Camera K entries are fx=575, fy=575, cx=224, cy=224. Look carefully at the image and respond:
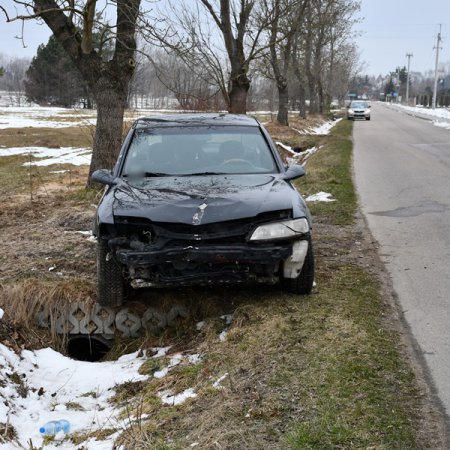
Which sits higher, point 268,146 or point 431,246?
point 268,146

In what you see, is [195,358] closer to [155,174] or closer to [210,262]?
[210,262]

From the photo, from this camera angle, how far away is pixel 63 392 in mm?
4312

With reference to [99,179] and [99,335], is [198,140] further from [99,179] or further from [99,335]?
[99,335]

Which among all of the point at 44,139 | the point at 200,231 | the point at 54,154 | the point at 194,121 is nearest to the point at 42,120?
the point at 44,139

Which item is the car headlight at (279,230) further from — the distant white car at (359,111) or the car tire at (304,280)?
the distant white car at (359,111)

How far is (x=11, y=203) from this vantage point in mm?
10680

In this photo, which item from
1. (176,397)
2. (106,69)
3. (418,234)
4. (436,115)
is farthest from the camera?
(436,115)

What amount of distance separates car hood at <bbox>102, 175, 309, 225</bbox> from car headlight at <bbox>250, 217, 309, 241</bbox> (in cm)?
10

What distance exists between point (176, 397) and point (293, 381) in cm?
77

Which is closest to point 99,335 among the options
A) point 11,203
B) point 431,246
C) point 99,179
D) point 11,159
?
point 99,179

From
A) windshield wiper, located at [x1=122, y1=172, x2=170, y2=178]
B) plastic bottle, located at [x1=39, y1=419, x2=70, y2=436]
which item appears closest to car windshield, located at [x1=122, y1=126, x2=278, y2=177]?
windshield wiper, located at [x1=122, y1=172, x2=170, y2=178]

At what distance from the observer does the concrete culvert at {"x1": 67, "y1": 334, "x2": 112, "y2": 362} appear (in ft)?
17.7

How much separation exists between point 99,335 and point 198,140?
222cm

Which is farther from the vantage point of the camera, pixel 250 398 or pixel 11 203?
pixel 11 203
